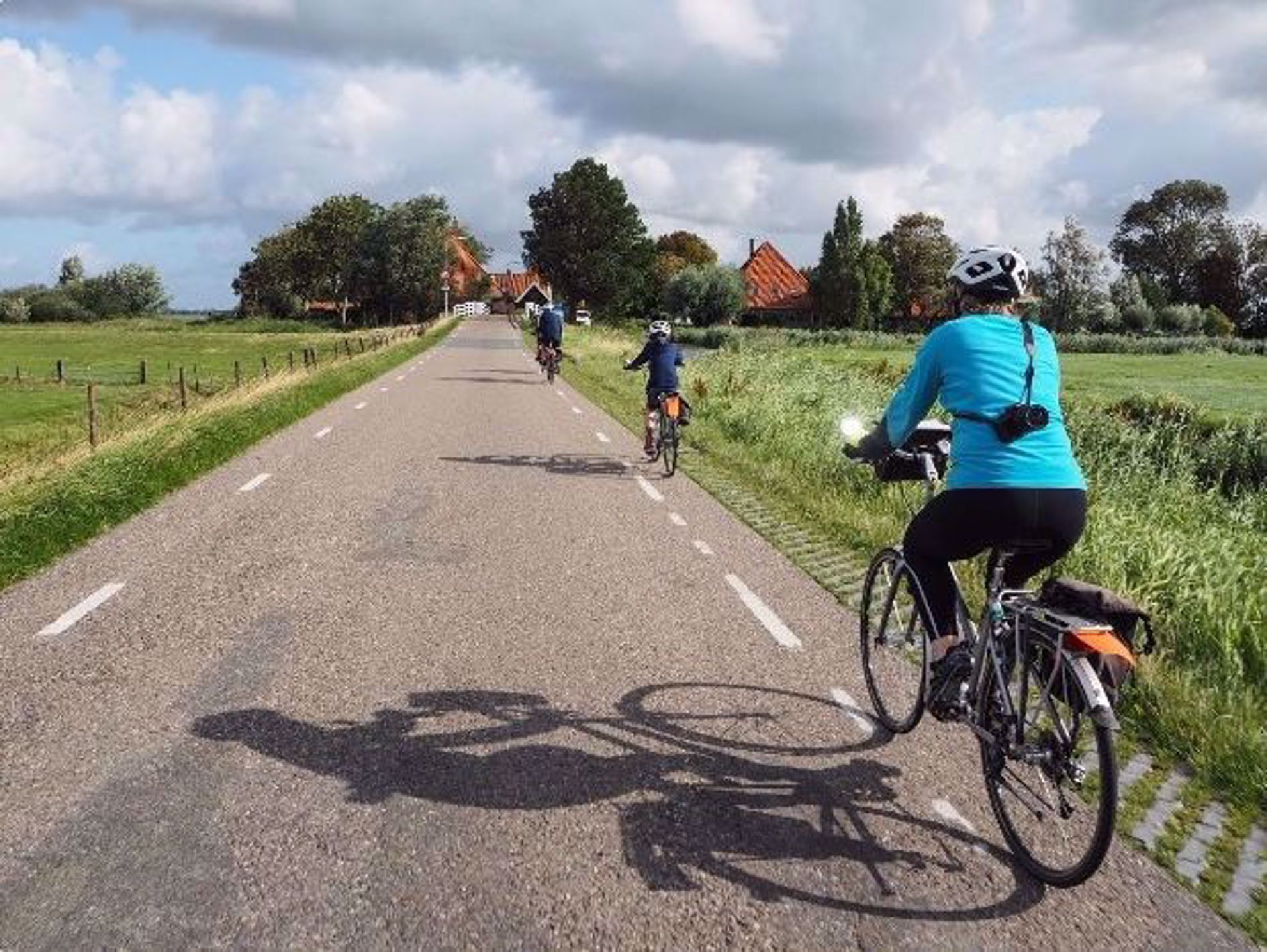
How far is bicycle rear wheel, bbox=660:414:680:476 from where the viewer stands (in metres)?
13.1

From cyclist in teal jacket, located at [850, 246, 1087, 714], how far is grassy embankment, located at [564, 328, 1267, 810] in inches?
65.3

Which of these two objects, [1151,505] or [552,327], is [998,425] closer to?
[1151,505]

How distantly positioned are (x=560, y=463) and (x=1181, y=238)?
319 ft

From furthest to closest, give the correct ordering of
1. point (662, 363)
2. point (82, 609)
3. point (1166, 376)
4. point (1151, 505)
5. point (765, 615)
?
point (1166, 376)
point (662, 363)
point (1151, 505)
point (765, 615)
point (82, 609)

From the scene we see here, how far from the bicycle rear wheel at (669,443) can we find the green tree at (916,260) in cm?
8660

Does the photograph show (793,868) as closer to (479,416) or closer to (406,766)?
(406,766)

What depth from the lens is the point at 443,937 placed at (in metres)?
3.20

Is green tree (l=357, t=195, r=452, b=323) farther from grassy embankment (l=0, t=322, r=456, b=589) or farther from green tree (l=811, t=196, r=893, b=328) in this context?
grassy embankment (l=0, t=322, r=456, b=589)

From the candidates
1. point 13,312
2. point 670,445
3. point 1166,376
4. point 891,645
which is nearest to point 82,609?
point 891,645

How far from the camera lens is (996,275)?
Result: 156 inches

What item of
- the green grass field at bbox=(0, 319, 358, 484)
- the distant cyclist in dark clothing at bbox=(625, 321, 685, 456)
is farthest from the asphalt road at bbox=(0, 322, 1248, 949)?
the green grass field at bbox=(0, 319, 358, 484)

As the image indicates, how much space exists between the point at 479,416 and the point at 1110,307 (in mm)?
69171

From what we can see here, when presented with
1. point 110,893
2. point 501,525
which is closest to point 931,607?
point 110,893

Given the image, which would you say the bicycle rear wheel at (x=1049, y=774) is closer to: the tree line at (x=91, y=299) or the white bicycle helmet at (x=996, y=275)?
the white bicycle helmet at (x=996, y=275)
